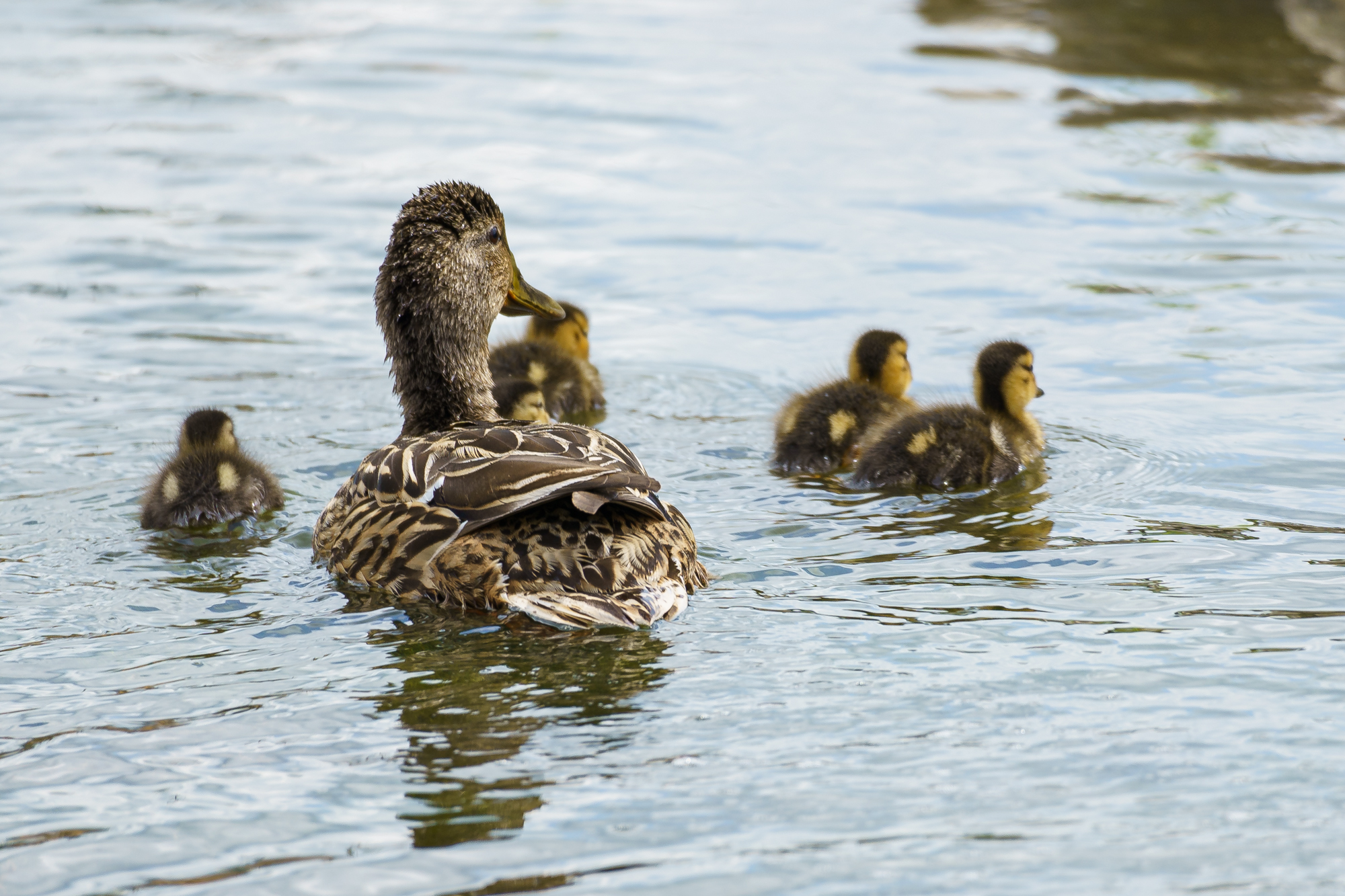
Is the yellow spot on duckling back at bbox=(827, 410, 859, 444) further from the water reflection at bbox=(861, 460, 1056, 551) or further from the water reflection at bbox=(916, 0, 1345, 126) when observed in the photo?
the water reflection at bbox=(916, 0, 1345, 126)

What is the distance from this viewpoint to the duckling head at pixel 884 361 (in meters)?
7.25

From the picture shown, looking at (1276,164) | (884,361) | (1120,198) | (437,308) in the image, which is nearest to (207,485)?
(437,308)

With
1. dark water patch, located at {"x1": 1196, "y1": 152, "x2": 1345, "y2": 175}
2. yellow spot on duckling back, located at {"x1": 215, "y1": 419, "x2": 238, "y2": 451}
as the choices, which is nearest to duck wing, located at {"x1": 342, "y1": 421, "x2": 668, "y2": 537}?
yellow spot on duckling back, located at {"x1": 215, "y1": 419, "x2": 238, "y2": 451}

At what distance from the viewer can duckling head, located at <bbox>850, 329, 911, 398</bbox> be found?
7250mm

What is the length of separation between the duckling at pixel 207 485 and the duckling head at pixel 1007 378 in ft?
9.52

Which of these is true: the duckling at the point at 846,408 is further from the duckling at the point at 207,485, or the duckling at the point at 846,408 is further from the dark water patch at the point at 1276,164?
the dark water patch at the point at 1276,164

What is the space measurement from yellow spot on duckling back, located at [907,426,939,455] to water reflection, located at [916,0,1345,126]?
6.97 meters

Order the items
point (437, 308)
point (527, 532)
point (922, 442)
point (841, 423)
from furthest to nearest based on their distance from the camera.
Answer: point (841, 423), point (922, 442), point (437, 308), point (527, 532)

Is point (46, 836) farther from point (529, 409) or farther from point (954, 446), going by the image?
point (954, 446)

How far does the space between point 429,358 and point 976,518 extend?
6.73 feet

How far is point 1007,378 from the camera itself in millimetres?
6902

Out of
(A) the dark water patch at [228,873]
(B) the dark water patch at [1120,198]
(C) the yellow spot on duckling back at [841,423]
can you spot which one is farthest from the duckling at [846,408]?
(B) the dark water patch at [1120,198]

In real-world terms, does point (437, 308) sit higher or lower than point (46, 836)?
higher

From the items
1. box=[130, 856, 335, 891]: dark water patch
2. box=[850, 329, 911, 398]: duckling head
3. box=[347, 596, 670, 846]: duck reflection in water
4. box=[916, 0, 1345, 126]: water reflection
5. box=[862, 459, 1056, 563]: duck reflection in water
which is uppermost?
box=[916, 0, 1345, 126]: water reflection
